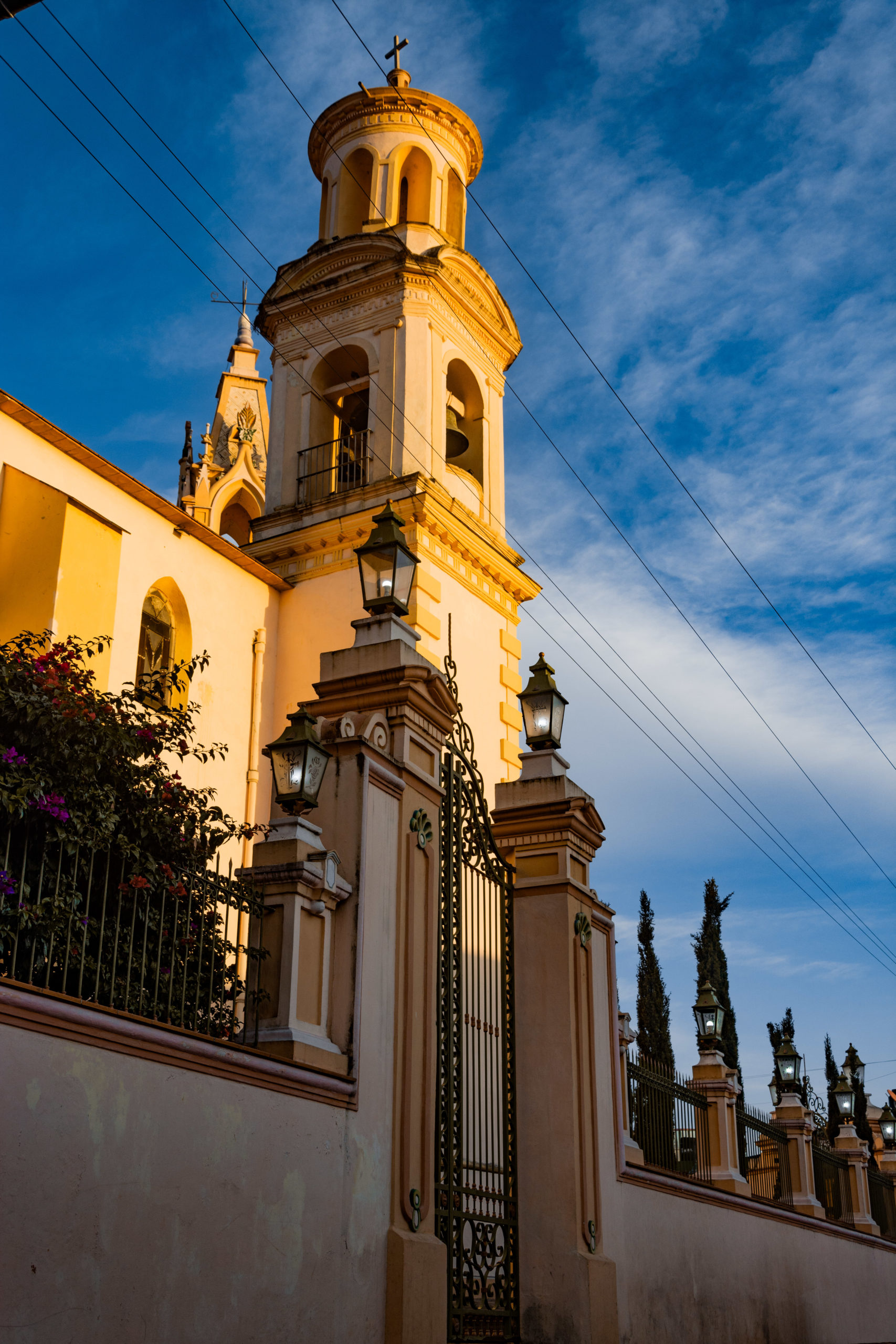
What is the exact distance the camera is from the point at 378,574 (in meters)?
9.61

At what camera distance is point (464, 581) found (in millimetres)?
19250

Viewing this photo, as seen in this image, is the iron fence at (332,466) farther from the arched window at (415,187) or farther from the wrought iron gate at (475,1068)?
the wrought iron gate at (475,1068)

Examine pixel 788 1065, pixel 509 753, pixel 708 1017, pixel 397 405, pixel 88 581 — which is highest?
pixel 397 405

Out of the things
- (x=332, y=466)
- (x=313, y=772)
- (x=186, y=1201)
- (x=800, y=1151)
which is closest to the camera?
(x=186, y=1201)

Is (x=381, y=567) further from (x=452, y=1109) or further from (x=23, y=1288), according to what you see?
(x=23, y=1288)

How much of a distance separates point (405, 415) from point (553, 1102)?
12050 mm

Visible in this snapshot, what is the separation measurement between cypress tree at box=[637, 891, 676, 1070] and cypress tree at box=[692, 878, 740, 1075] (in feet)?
3.85

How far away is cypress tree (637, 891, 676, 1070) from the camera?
3062cm

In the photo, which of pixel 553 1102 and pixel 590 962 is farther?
pixel 590 962

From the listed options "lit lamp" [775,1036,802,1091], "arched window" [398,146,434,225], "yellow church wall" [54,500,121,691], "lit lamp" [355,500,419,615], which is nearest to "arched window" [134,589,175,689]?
"yellow church wall" [54,500,121,691]

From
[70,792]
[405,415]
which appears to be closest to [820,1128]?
[405,415]

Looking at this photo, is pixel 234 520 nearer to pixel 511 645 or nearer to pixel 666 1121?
pixel 511 645

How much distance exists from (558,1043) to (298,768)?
3356mm

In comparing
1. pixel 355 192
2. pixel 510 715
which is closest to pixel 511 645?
pixel 510 715
